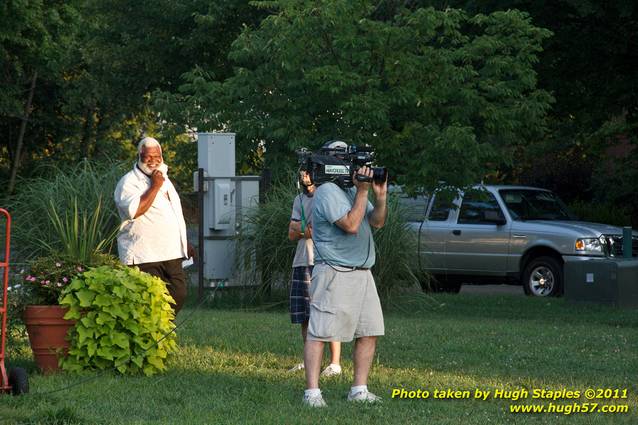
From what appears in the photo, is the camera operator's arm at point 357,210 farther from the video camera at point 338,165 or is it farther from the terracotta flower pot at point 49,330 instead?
the terracotta flower pot at point 49,330

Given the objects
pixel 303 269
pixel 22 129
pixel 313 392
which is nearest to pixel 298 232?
pixel 303 269

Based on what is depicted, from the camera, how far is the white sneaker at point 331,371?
9391 millimetres

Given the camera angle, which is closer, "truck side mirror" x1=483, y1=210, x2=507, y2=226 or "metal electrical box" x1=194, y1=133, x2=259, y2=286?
"metal electrical box" x1=194, y1=133, x2=259, y2=286

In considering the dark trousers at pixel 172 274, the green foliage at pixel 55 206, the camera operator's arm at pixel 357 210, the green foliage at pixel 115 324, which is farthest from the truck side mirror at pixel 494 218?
the camera operator's arm at pixel 357 210

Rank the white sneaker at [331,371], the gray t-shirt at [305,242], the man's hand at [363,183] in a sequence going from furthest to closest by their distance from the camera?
the gray t-shirt at [305,242] < the white sneaker at [331,371] < the man's hand at [363,183]

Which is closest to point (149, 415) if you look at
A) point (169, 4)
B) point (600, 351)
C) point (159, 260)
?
point (159, 260)

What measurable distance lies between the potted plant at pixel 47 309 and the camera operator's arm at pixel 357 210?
8.35ft

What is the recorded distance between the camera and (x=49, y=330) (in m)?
9.29

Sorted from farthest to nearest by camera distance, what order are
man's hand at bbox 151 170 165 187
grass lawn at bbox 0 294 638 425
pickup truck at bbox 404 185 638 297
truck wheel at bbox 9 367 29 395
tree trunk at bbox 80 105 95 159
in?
tree trunk at bbox 80 105 95 159 → pickup truck at bbox 404 185 638 297 → man's hand at bbox 151 170 165 187 → truck wheel at bbox 9 367 29 395 → grass lawn at bbox 0 294 638 425

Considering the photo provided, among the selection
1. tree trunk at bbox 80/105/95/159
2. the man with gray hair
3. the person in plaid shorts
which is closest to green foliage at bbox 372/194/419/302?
the man with gray hair

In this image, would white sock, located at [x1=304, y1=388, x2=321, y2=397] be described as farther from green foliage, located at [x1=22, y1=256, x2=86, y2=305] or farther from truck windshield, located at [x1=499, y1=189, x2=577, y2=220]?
truck windshield, located at [x1=499, y1=189, x2=577, y2=220]

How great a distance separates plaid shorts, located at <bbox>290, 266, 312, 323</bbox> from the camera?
31.3 ft

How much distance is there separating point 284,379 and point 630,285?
9.20m

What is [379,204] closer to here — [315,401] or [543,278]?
[315,401]
